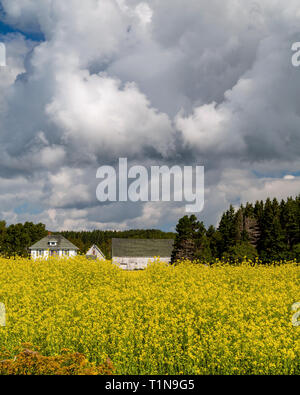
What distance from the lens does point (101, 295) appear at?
46.2 ft

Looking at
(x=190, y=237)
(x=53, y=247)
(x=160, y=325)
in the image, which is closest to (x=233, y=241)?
(x=190, y=237)

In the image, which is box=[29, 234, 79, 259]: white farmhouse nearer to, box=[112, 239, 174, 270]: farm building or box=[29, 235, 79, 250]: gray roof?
box=[29, 235, 79, 250]: gray roof

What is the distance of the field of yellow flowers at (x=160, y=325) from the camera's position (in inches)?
360

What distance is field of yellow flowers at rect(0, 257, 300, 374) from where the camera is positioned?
9141mm

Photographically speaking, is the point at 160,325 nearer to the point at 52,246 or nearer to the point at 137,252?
the point at 52,246

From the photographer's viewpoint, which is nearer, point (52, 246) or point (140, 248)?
point (52, 246)

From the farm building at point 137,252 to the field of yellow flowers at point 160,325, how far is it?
196ft

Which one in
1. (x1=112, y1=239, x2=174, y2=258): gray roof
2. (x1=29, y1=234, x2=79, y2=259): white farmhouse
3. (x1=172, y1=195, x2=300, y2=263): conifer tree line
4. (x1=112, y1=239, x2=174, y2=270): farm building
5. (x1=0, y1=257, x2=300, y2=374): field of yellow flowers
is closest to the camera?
(x1=0, y1=257, x2=300, y2=374): field of yellow flowers

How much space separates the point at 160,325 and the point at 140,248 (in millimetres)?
69326

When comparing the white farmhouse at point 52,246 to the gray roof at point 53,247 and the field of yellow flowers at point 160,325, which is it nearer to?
the gray roof at point 53,247

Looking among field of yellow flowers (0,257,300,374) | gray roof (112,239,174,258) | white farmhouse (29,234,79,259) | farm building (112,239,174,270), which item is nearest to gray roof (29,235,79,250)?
white farmhouse (29,234,79,259)

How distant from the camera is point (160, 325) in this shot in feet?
35.3
